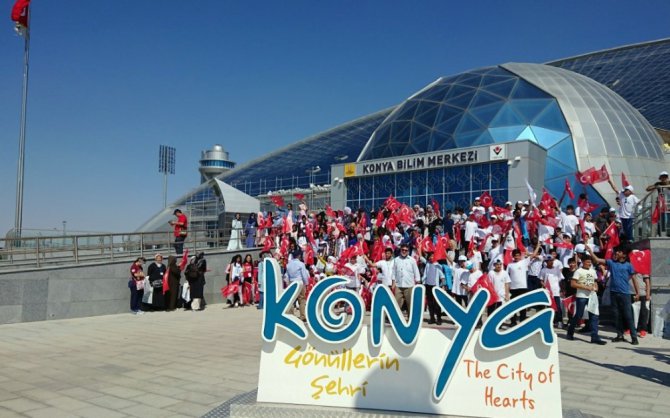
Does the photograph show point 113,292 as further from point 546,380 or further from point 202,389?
point 546,380

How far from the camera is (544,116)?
23469 millimetres

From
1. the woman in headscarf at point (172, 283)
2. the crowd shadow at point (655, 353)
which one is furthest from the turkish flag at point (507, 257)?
the woman in headscarf at point (172, 283)

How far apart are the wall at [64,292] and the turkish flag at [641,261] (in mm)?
12866

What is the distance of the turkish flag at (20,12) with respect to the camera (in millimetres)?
20047

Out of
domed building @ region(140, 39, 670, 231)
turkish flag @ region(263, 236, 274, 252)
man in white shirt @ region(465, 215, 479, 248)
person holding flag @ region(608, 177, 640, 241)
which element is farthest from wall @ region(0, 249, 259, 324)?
person holding flag @ region(608, 177, 640, 241)

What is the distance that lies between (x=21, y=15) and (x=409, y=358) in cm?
2248

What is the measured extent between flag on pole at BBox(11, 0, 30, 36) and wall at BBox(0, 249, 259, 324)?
12.2 metres

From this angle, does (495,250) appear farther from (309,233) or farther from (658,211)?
(309,233)

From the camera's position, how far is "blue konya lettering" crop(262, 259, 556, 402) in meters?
4.10

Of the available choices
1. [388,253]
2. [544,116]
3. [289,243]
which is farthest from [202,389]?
[544,116]

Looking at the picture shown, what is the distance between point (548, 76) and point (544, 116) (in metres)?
4.05

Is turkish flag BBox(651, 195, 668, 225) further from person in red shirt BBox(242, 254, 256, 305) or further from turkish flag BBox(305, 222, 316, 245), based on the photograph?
person in red shirt BBox(242, 254, 256, 305)

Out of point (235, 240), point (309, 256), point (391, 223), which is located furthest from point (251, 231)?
point (391, 223)

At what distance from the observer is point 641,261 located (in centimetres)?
980
